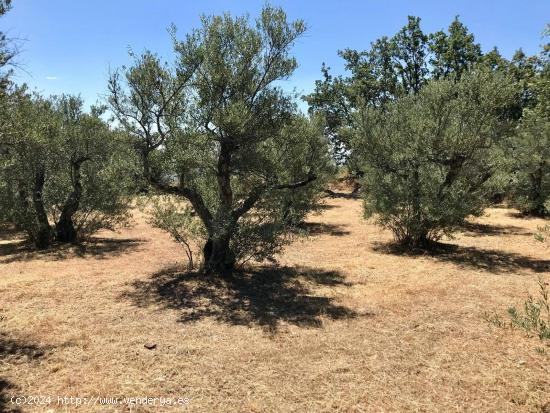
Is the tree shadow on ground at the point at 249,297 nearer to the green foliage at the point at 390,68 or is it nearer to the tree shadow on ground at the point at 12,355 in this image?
the tree shadow on ground at the point at 12,355

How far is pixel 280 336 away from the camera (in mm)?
7559

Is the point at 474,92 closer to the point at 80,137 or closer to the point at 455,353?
the point at 455,353

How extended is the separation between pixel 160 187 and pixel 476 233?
1536 centimetres

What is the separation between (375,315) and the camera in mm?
8727

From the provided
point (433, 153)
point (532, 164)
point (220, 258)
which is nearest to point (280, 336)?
point (220, 258)

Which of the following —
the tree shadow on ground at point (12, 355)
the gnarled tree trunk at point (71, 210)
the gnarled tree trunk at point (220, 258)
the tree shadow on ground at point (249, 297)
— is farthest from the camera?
the gnarled tree trunk at point (71, 210)

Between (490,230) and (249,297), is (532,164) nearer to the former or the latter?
(490,230)

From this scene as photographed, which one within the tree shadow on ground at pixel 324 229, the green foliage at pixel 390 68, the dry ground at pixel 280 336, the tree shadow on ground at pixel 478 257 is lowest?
the dry ground at pixel 280 336

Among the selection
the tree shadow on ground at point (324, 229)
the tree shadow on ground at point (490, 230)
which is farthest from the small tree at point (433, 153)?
the tree shadow on ground at point (324, 229)

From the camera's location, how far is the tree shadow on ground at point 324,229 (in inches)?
789

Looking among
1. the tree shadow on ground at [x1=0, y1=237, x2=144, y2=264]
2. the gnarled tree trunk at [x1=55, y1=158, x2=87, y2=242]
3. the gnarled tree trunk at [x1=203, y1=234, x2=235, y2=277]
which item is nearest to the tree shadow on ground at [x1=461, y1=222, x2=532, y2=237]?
the gnarled tree trunk at [x1=203, y1=234, x2=235, y2=277]

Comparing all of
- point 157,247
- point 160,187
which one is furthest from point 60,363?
point 157,247

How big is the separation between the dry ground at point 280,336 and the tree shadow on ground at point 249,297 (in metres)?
0.04

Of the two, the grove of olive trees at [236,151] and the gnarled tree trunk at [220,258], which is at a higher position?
the grove of olive trees at [236,151]
